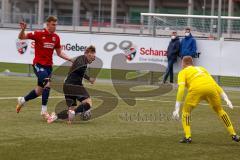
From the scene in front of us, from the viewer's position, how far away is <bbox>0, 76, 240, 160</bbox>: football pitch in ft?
32.9

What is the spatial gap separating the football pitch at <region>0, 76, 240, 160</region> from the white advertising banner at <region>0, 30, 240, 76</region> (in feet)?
25.4

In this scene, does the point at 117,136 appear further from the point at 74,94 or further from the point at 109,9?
the point at 109,9

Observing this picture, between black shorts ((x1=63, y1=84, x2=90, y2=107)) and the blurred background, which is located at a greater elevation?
the blurred background

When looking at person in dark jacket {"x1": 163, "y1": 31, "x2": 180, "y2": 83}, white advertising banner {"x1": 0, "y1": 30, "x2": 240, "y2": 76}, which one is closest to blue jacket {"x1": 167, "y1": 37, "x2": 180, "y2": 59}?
person in dark jacket {"x1": 163, "y1": 31, "x2": 180, "y2": 83}

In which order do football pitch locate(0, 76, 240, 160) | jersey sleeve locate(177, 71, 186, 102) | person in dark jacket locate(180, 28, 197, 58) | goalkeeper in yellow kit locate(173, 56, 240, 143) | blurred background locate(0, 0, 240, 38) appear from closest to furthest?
football pitch locate(0, 76, 240, 160)
jersey sleeve locate(177, 71, 186, 102)
goalkeeper in yellow kit locate(173, 56, 240, 143)
person in dark jacket locate(180, 28, 197, 58)
blurred background locate(0, 0, 240, 38)

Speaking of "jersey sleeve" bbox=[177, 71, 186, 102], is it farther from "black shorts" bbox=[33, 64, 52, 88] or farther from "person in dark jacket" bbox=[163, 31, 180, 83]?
"person in dark jacket" bbox=[163, 31, 180, 83]

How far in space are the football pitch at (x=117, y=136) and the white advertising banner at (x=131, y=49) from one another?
7.75m

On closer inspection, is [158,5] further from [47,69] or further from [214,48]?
[47,69]

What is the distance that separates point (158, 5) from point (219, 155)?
59.1 m

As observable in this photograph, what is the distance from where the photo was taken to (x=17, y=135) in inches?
455

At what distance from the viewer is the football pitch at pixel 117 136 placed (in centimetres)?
1002

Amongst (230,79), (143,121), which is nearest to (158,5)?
(230,79)

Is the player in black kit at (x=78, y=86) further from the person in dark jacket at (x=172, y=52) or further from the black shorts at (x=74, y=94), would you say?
the person in dark jacket at (x=172, y=52)

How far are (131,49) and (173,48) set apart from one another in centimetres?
191
